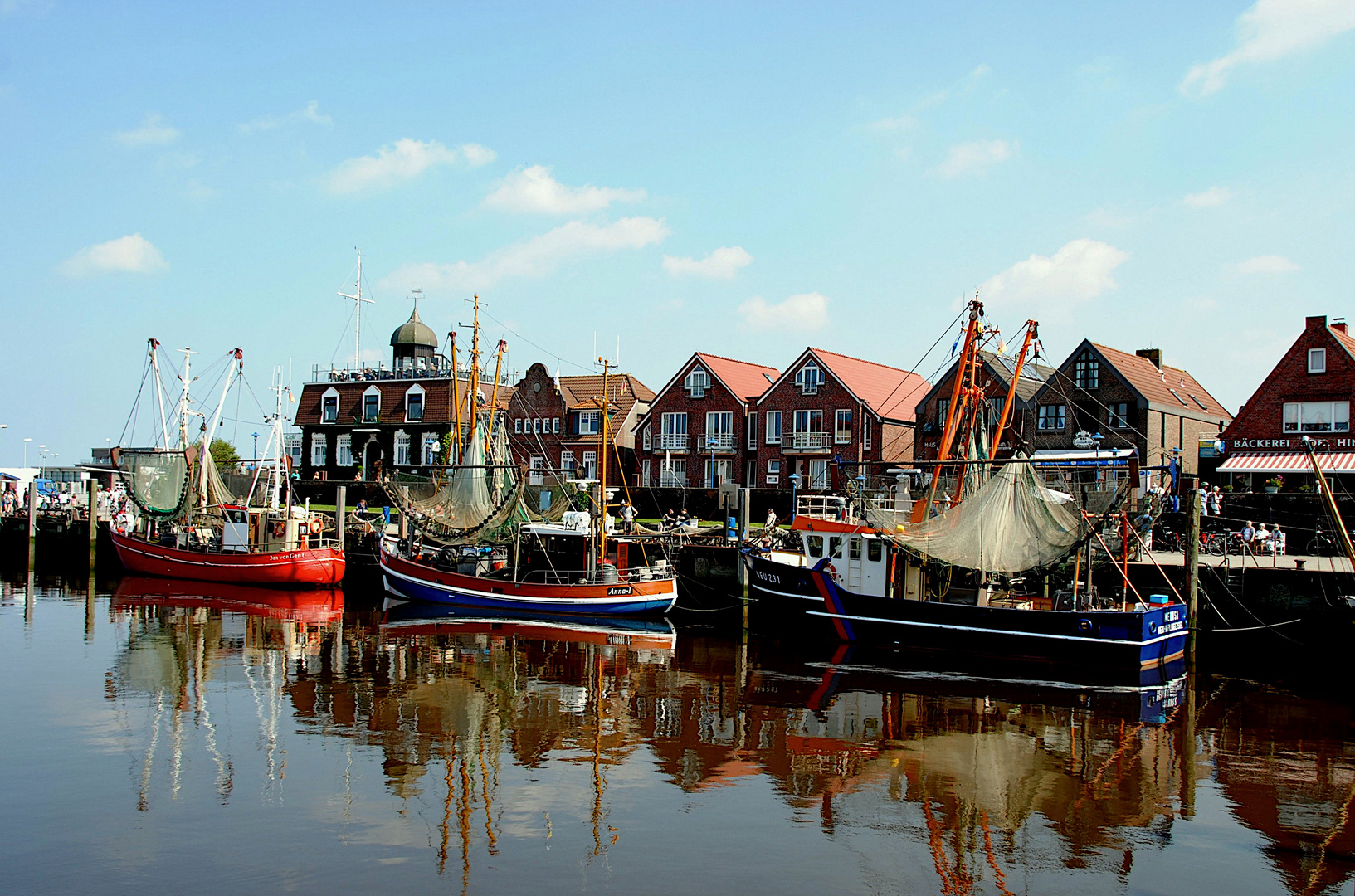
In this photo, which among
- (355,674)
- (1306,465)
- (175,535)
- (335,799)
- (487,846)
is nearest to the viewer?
(487,846)

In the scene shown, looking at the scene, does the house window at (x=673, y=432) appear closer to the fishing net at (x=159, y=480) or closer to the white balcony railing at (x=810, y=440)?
the white balcony railing at (x=810, y=440)

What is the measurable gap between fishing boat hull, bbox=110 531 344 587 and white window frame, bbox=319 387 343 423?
2759cm

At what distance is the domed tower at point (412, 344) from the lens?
254 ft

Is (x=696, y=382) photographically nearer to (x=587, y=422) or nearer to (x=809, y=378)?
(x=809, y=378)

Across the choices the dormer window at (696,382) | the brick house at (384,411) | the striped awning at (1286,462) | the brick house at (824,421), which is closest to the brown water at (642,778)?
the striped awning at (1286,462)

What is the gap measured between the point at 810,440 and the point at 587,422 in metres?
17.4

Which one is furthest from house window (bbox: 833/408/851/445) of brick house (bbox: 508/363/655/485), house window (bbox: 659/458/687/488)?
brick house (bbox: 508/363/655/485)

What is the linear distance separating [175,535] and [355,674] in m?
29.5

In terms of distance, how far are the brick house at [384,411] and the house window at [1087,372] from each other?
125 feet

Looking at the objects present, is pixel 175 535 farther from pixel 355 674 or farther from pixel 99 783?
pixel 99 783

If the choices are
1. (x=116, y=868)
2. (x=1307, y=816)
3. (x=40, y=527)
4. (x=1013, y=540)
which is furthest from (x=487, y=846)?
(x=40, y=527)

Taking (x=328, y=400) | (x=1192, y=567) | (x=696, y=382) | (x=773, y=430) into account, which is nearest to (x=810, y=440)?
(x=773, y=430)

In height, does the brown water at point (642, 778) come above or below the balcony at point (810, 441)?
below

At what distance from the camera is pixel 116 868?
43.3ft
